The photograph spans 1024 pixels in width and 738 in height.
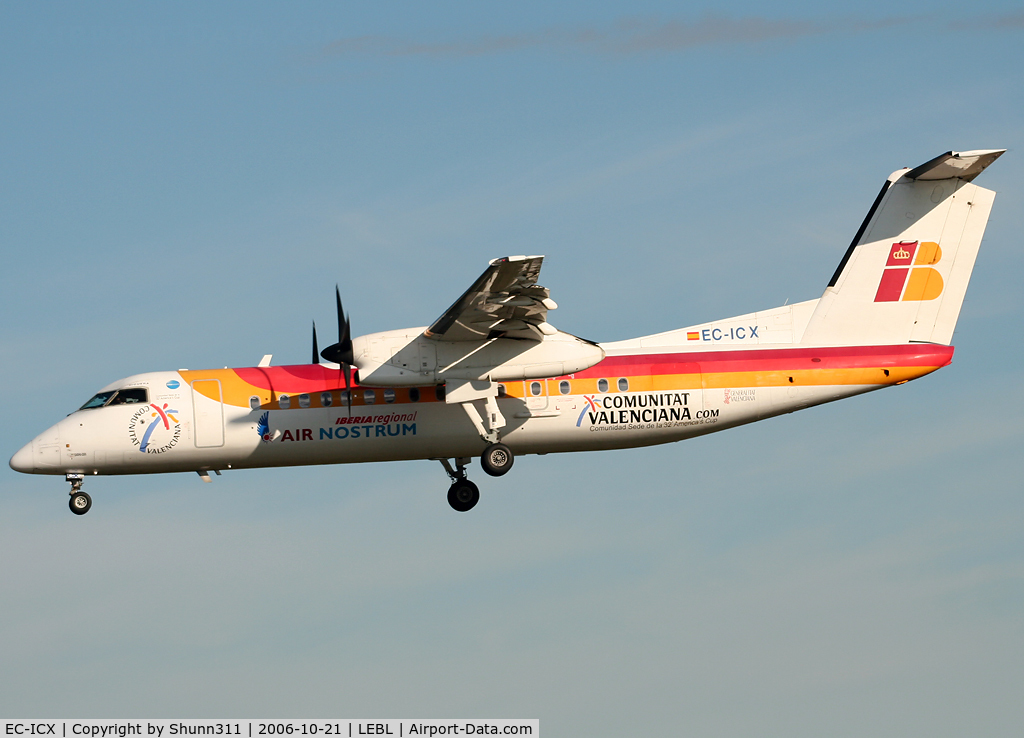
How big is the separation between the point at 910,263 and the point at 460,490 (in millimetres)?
10781

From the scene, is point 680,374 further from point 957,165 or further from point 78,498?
point 78,498

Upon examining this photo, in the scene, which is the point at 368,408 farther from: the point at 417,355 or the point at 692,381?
the point at 692,381

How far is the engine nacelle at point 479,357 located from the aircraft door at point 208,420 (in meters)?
3.41

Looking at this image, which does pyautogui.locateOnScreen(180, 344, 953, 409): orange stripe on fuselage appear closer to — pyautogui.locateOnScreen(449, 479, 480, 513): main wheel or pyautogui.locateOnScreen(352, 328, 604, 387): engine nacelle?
pyautogui.locateOnScreen(352, 328, 604, 387): engine nacelle

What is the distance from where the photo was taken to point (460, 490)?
25.4 meters

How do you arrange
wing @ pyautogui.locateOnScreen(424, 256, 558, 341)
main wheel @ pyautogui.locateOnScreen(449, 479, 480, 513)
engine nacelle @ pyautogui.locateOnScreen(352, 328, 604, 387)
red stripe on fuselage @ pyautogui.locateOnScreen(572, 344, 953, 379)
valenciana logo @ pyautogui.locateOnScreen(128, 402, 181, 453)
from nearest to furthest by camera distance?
1. wing @ pyautogui.locateOnScreen(424, 256, 558, 341)
2. engine nacelle @ pyautogui.locateOnScreen(352, 328, 604, 387)
3. valenciana logo @ pyautogui.locateOnScreen(128, 402, 181, 453)
4. red stripe on fuselage @ pyautogui.locateOnScreen(572, 344, 953, 379)
5. main wheel @ pyautogui.locateOnScreen(449, 479, 480, 513)

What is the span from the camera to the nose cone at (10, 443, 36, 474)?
23.5 meters

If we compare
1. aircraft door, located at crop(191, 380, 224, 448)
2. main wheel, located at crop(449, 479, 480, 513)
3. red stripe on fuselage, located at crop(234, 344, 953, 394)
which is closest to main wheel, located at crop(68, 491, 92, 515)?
aircraft door, located at crop(191, 380, 224, 448)

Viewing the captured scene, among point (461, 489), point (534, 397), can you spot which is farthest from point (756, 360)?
point (461, 489)

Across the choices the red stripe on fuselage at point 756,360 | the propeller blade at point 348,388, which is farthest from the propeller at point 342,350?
the red stripe on fuselage at point 756,360

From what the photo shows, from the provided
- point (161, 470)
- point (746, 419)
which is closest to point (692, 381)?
point (746, 419)

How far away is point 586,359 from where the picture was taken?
2253 cm

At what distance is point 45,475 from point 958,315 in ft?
62.5

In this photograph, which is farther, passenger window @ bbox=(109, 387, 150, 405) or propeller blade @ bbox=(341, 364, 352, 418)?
passenger window @ bbox=(109, 387, 150, 405)
